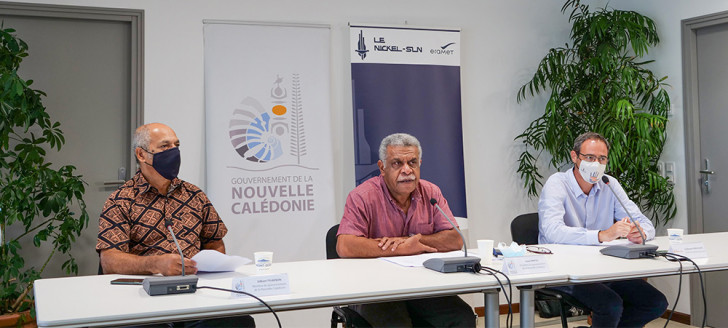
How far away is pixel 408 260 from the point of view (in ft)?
8.49

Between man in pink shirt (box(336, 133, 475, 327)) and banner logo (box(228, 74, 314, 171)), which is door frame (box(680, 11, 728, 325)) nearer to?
man in pink shirt (box(336, 133, 475, 327))

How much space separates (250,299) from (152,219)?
874 millimetres

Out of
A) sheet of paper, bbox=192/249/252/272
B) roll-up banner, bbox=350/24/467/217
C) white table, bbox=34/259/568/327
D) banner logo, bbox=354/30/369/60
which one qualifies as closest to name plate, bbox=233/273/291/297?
white table, bbox=34/259/568/327

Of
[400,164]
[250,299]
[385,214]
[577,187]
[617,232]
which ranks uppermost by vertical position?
[400,164]

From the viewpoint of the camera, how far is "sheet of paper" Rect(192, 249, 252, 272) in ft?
7.41

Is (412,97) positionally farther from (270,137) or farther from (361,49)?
(270,137)

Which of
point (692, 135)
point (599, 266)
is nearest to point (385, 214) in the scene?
point (599, 266)

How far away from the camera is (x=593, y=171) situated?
130 inches

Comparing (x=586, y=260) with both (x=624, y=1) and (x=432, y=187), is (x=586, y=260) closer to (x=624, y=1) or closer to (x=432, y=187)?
Result: (x=432, y=187)

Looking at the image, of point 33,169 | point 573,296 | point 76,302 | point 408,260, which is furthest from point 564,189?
point 33,169

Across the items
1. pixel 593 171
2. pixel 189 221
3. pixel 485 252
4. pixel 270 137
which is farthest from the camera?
pixel 270 137

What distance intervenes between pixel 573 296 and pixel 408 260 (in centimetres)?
91

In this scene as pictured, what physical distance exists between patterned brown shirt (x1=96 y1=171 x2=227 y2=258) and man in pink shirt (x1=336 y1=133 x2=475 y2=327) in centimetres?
61

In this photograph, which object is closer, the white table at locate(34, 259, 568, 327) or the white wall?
the white table at locate(34, 259, 568, 327)
